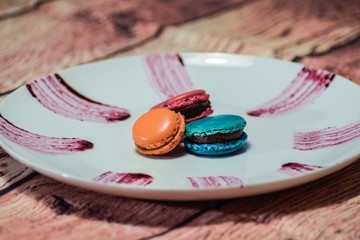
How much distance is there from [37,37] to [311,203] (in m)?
0.75

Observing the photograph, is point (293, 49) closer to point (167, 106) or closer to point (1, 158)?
point (167, 106)

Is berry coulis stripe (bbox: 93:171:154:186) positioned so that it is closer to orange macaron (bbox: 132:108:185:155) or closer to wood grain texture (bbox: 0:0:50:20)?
orange macaron (bbox: 132:108:185:155)

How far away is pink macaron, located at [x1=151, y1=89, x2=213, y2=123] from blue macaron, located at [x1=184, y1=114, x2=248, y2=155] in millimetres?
55

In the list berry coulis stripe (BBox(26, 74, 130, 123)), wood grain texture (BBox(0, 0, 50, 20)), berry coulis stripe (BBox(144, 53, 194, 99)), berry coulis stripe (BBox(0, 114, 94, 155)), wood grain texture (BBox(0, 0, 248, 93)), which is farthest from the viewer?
wood grain texture (BBox(0, 0, 50, 20))

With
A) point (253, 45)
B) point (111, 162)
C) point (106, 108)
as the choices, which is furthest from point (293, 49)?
point (111, 162)

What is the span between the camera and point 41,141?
773 millimetres

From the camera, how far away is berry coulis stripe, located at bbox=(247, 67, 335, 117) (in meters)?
0.91

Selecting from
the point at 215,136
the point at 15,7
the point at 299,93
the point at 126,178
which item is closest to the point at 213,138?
the point at 215,136

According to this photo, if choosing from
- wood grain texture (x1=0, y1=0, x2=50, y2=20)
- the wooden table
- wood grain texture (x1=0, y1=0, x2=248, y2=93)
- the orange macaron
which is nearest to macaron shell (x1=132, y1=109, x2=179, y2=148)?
the orange macaron

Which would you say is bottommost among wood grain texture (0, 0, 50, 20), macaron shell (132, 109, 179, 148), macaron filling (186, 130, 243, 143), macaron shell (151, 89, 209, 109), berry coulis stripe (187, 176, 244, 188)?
berry coulis stripe (187, 176, 244, 188)

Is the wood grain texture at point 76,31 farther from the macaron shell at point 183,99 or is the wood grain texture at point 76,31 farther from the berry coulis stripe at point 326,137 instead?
the berry coulis stripe at point 326,137

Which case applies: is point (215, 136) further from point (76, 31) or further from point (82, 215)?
point (76, 31)

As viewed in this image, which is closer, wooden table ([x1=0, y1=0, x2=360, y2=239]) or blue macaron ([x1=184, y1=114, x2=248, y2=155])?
wooden table ([x1=0, y1=0, x2=360, y2=239])

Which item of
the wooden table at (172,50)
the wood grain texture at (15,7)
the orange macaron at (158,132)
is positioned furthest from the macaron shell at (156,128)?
the wood grain texture at (15,7)
